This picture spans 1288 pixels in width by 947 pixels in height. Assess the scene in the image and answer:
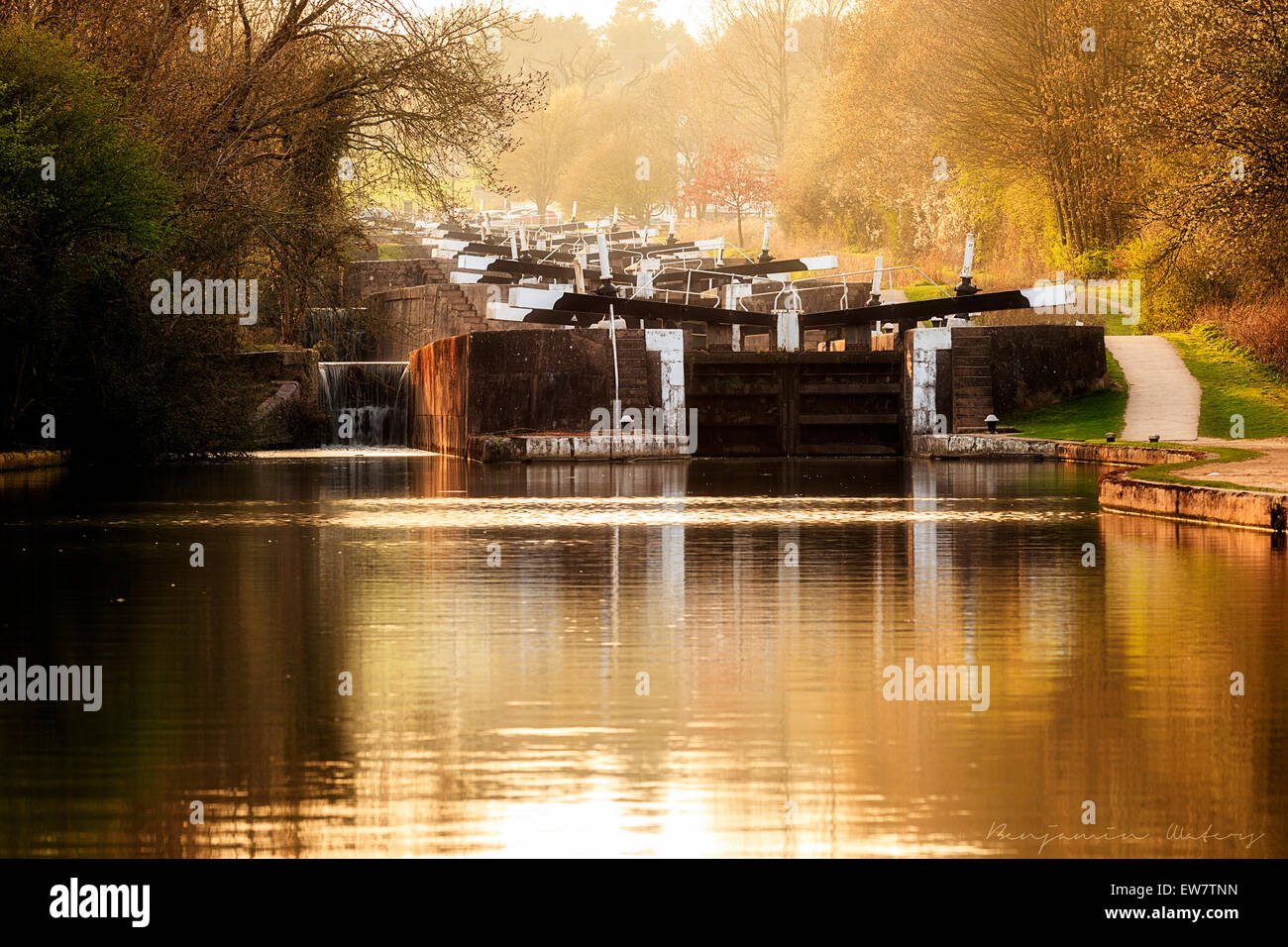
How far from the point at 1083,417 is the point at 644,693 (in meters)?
26.7

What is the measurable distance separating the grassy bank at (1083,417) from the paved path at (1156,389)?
0.20 meters

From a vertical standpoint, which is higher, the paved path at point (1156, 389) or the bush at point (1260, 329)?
the bush at point (1260, 329)

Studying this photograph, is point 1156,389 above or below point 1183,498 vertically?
above

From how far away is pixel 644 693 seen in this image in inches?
296

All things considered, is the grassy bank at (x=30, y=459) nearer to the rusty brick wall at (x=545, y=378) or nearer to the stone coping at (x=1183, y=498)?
the rusty brick wall at (x=545, y=378)

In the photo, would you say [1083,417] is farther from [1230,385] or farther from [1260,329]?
[1260,329]

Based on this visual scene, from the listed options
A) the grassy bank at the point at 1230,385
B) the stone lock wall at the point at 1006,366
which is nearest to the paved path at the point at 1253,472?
the grassy bank at the point at 1230,385

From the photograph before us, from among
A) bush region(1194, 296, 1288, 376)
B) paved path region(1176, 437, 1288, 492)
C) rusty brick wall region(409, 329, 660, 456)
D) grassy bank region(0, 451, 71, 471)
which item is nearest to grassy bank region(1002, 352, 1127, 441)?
bush region(1194, 296, 1288, 376)

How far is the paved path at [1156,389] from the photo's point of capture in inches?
1220

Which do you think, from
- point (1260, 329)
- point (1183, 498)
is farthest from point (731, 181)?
point (1183, 498)

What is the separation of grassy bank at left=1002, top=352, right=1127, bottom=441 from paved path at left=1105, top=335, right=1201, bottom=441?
7.9 inches

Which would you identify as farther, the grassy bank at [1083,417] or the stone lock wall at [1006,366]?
the stone lock wall at [1006,366]

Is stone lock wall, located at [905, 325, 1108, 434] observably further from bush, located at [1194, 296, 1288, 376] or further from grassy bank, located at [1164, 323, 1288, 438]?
bush, located at [1194, 296, 1288, 376]
